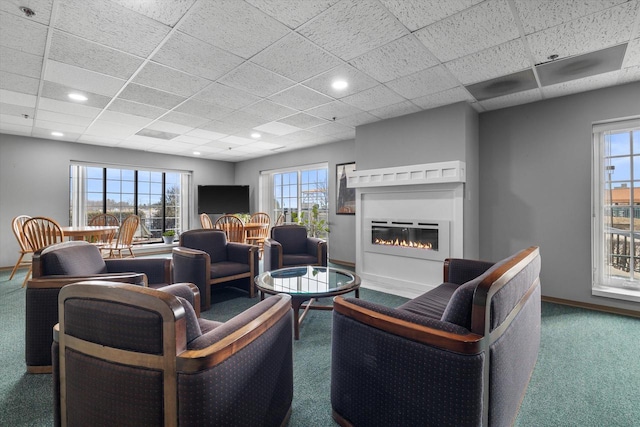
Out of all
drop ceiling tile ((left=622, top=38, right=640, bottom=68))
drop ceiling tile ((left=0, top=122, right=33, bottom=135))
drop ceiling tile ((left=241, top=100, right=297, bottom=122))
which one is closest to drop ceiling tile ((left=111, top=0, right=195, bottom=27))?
drop ceiling tile ((left=241, top=100, right=297, bottom=122))

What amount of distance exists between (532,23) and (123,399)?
10.1 feet

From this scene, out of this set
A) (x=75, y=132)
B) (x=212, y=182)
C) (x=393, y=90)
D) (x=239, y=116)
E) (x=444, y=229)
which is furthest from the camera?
(x=212, y=182)

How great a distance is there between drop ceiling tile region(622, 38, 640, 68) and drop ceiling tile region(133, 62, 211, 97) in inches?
Result: 143

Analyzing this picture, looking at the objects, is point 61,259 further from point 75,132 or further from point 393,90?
point 75,132

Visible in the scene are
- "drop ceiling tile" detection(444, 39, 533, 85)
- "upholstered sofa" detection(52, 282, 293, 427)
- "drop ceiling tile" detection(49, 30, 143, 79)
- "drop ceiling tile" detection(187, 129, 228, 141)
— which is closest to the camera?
"upholstered sofa" detection(52, 282, 293, 427)

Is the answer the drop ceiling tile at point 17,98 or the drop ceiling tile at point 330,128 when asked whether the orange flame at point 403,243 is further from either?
the drop ceiling tile at point 17,98

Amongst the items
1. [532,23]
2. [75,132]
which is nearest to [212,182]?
[75,132]

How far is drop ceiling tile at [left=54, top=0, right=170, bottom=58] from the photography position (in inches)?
75.2

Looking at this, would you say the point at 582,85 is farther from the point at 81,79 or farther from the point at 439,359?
the point at 81,79

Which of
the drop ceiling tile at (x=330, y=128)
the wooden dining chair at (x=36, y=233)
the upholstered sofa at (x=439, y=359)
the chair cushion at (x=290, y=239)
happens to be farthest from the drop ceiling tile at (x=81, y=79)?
the upholstered sofa at (x=439, y=359)

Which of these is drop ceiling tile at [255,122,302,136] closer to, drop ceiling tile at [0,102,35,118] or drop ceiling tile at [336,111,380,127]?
drop ceiling tile at [336,111,380,127]

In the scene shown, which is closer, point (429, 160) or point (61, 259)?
point (61, 259)

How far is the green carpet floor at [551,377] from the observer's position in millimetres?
1597

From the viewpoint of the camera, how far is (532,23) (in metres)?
2.08
